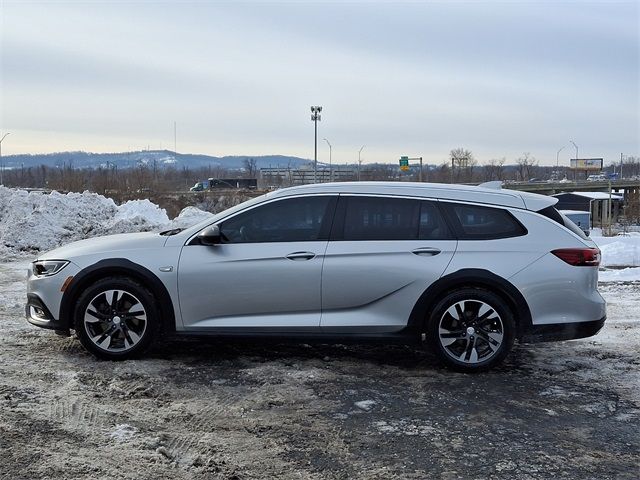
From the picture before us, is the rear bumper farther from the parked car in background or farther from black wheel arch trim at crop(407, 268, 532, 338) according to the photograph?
the parked car in background

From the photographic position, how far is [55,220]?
15.7m

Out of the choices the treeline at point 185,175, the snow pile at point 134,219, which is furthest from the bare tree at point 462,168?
the snow pile at point 134,219

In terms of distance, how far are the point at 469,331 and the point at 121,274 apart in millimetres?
3030

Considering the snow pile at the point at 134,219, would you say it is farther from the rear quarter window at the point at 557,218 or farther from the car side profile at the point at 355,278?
the rear quarter window at the point at 557,218

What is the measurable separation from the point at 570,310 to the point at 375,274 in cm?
164

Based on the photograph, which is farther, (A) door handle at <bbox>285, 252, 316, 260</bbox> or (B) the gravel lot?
(A) door handle at <bbox>285, 252, 316, 260</bbox>

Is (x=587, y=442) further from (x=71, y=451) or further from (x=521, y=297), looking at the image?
(x=71, y=451)

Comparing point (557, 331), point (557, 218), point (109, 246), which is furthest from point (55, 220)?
point (557, 331)

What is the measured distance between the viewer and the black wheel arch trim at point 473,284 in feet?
17.5

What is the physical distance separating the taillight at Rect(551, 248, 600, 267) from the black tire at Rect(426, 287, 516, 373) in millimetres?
624

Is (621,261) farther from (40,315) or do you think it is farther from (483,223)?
(40,315)

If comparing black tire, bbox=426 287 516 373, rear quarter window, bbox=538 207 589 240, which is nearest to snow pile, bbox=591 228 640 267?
rear quarter window, bbox=538 207 589 240

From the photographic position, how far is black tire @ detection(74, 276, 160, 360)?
5520 millimetres

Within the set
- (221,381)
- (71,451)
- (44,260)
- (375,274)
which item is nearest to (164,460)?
(71,451)
